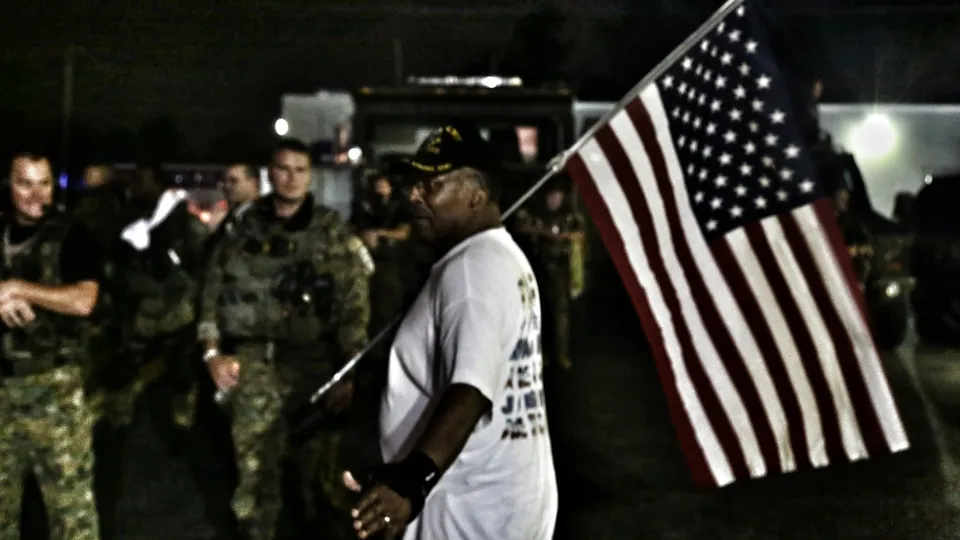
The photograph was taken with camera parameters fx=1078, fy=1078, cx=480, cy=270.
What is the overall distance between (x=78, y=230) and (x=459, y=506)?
2.19 m

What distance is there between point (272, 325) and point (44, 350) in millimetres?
871

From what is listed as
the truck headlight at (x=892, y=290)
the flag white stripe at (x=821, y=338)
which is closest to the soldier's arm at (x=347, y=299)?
the flag white stripe at (x=821, y=338)

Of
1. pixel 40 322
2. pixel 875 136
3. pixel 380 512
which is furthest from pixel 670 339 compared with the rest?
pixel 875 136

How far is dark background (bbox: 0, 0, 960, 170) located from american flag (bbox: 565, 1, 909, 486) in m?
9.76

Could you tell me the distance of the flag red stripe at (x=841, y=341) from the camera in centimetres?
286

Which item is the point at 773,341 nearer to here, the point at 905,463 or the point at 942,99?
the point at 905,463

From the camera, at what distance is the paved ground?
5.13m

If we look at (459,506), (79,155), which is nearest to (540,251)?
(459,506)

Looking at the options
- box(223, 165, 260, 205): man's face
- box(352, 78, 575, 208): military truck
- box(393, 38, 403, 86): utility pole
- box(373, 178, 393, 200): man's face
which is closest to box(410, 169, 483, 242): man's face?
box(223, 165, 260, 205): man's face

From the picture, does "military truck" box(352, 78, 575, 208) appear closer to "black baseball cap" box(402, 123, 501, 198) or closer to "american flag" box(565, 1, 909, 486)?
"american flag" box(565, 1, 909, 486)

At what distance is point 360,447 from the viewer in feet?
21.4

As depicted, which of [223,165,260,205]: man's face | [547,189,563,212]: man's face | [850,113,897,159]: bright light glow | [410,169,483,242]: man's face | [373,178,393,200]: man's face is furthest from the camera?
[850,113,897,159]: bright light glow

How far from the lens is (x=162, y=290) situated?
6.62 m

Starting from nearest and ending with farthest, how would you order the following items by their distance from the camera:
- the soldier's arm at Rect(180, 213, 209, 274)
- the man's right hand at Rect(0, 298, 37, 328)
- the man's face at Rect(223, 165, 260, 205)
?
1. the man's right hand at Rect(0, 298, 37, 328)
2. the man's face at Rect(223, 165, 260, 205)
3. the soldier's arm at Rect(180, 213, 209, 274)
